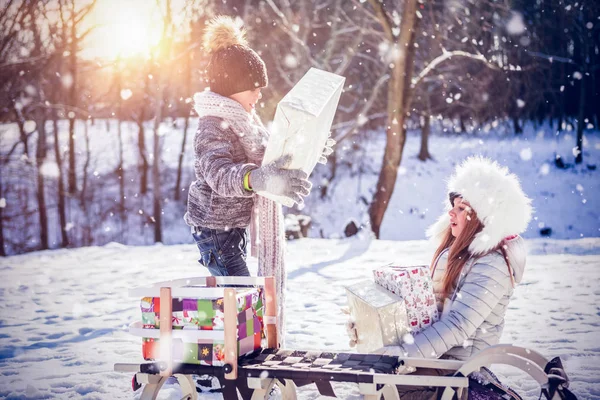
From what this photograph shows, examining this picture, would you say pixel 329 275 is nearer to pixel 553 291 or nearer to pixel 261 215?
pixel 553 291

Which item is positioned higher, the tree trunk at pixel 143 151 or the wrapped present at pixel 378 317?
the tree trunk at pixel 143 151

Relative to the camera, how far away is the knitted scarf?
307 centimetres

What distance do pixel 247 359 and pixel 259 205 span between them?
1.16 m

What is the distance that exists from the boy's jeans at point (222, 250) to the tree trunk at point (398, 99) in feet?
25.3

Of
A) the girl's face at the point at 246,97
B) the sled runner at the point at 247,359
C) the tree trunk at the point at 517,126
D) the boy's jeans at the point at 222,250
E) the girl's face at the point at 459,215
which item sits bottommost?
the sled runner at the point at 247,359

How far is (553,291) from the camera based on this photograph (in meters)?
6.34

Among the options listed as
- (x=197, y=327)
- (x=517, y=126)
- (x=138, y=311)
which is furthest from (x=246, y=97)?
(x=517, y=126)

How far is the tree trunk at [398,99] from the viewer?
10.3 meters

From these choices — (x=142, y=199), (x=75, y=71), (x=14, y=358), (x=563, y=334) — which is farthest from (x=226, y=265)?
(x=142, y=199)

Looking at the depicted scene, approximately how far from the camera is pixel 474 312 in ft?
7.80

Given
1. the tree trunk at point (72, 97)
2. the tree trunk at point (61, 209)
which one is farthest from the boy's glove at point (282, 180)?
the tree trunk at point (61, 209)

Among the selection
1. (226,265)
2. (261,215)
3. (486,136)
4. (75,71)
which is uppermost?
(75,71)

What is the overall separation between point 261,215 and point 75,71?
1767 cm

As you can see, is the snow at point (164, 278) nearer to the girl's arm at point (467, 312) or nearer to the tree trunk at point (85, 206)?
the girl's arm at point (467, 312)
